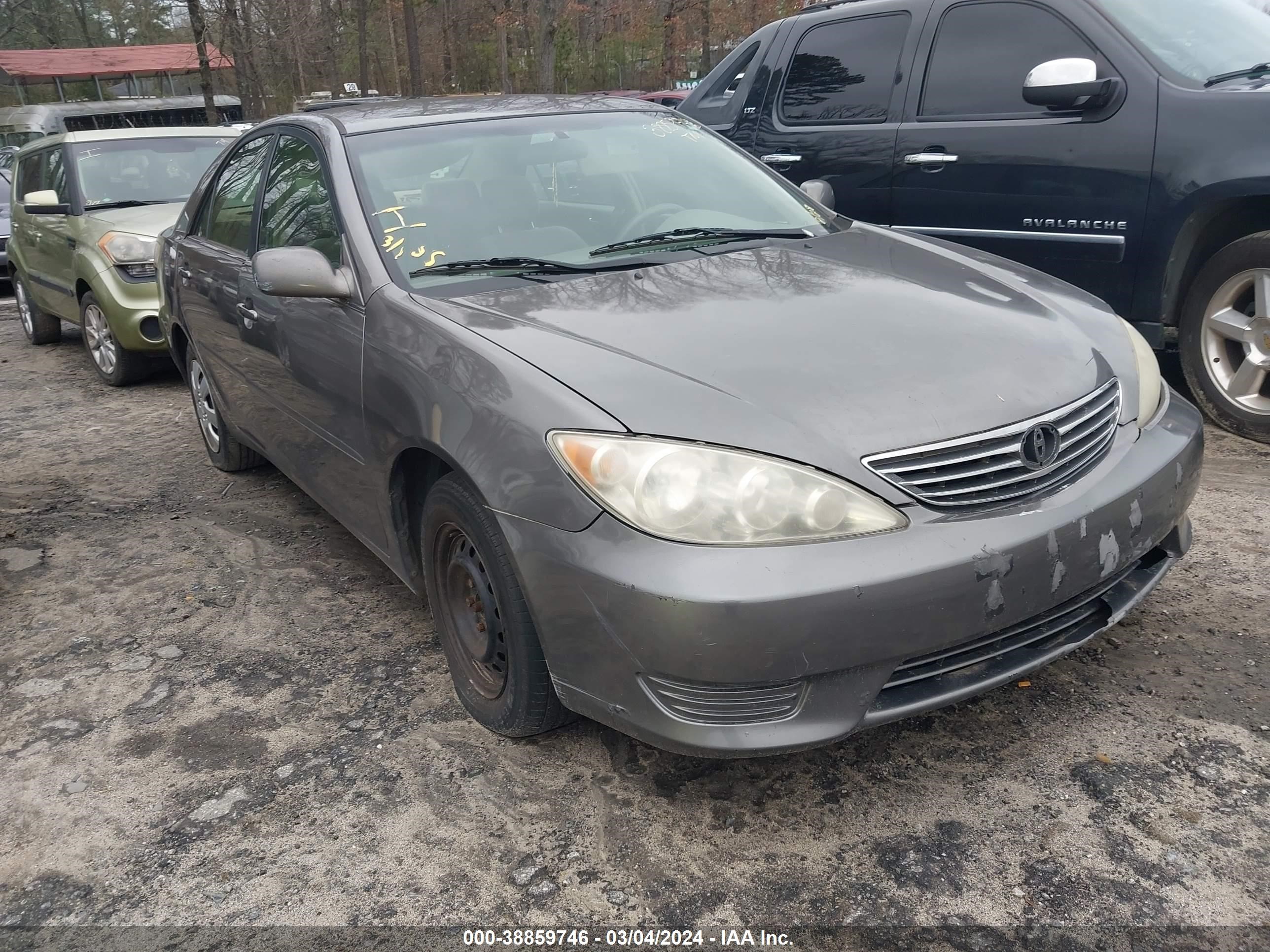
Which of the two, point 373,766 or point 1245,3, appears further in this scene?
point 1245,3

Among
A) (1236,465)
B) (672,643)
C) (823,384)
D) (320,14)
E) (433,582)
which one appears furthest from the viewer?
(320,14)

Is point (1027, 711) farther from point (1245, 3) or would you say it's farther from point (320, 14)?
point (320, 14)

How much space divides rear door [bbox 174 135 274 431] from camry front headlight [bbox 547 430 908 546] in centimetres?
227

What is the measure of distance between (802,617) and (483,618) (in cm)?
96

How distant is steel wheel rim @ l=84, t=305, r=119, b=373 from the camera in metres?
6.95

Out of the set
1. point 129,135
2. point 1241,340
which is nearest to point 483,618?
point 1241,340

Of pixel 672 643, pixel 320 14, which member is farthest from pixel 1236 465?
pixel 320 14

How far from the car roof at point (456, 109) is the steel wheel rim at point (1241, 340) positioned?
2440 millimetres

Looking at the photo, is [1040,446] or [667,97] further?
[667,97]

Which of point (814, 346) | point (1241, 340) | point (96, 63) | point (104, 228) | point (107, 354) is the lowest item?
point (107, 354)

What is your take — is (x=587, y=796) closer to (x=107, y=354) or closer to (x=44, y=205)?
(x=107, y=354)

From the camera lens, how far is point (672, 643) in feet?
6.80

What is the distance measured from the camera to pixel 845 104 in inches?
223

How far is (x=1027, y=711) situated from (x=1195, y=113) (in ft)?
9.55
